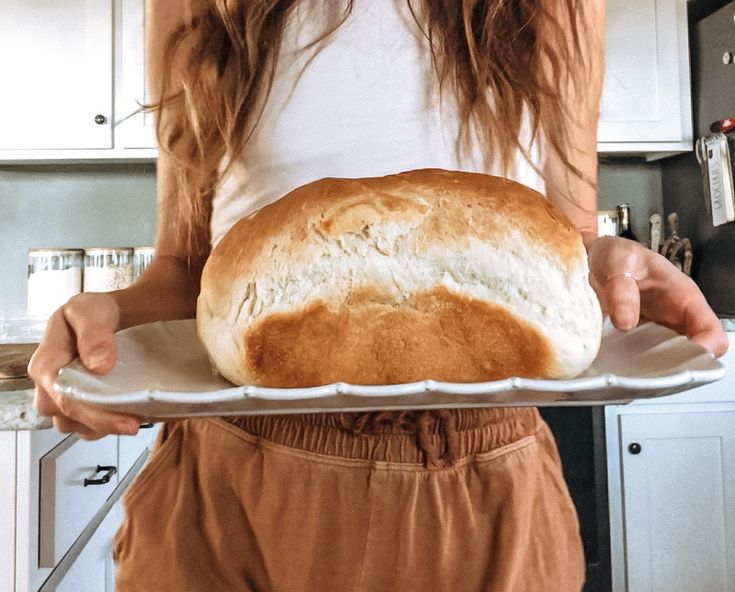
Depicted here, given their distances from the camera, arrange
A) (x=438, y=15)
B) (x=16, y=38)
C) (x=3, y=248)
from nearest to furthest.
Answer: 1. (x=438, y=15)
2. (x=16, y=38)
3. (x=3, y=248)

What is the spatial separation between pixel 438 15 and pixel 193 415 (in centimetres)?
46

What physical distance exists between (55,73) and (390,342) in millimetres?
2097

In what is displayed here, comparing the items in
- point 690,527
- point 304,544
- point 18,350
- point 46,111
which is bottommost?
point 690,527

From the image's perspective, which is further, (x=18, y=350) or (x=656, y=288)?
(x=18, y=350)

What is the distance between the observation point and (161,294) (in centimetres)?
64

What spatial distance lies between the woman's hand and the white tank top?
0.19 meters

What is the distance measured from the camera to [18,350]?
4.35 ft

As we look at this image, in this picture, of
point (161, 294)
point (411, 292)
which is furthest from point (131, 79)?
point (411, 292)

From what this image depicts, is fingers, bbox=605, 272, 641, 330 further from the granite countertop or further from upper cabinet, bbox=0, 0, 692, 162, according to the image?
upper cabinet, bbox=0, 0, 692, 162

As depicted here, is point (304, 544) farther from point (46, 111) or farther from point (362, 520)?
point (46, 111)

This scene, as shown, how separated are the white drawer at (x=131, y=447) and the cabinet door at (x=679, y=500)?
1304 millimetres

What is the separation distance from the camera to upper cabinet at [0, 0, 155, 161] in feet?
6.87

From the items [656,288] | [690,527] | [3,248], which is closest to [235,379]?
[656,288]

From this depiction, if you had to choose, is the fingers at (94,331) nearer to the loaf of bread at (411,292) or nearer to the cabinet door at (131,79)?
the loaf of bread at (411,292)
